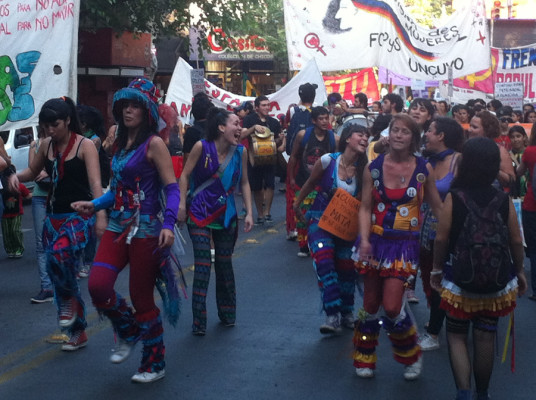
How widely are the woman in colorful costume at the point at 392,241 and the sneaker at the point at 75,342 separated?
6.48 ft

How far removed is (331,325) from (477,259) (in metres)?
2.23

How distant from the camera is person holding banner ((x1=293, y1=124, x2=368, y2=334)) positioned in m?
7.17

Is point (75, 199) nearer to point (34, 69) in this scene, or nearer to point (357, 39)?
point (34, 69)

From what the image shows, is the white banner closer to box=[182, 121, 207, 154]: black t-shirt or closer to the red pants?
box=[182, 121, 207, 154]: black t-shirt

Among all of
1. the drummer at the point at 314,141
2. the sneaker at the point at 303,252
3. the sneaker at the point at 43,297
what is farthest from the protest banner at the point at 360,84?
the sneaker at the point at 43,297

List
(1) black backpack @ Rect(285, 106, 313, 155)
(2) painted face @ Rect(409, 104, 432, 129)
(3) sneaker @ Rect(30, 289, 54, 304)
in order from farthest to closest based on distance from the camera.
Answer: (1) black backpack @ Rect(285, 106, 313, 155)
(2) painted face @ Rect(409, 104, 432, 129)
(3) sneaker @ Rect(30, 289, 54, 304)

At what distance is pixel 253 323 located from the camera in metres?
7.62

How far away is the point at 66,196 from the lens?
6.95 metres

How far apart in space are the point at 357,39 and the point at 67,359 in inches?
490

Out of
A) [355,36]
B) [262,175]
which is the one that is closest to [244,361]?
[262,175]

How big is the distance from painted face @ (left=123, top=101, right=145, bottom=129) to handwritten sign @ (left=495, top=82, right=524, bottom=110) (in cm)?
1476

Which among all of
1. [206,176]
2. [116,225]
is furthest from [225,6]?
[116,225]

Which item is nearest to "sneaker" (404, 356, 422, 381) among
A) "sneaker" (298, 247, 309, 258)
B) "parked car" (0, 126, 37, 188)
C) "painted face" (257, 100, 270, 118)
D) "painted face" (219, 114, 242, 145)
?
"painted face" (219, 114, 242, 145)

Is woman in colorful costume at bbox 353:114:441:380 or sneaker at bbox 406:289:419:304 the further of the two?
sneaker at bbox 406:289:419:304
